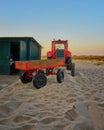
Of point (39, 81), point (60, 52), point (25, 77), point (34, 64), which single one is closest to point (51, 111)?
point (39, 81)

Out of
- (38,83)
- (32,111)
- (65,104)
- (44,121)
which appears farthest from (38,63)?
(44,121)

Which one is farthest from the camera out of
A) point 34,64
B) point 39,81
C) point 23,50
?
point 23,50

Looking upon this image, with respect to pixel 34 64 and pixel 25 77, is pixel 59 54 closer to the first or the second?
pixel 25 77

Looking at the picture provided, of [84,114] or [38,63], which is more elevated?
[38,63]

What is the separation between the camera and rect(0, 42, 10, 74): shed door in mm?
15858

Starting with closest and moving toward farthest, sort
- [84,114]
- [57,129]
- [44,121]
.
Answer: [57,129] → [44,121] → [84,114]

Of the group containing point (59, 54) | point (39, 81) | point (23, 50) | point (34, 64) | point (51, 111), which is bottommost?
point (51, 111)

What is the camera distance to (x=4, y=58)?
1597cm

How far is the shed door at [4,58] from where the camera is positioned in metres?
15.9

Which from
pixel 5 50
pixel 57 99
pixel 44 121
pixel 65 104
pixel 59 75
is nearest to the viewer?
pixel 44 121

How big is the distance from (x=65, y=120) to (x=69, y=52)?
1155 centimetres

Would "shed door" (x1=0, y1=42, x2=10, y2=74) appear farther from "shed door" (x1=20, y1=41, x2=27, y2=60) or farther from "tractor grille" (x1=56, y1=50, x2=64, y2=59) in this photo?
"tractor grille" (x1=56, y1=50, x2=64, y2=59)

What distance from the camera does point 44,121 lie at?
15.9ft

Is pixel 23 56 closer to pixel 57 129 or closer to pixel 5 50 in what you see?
pixel 5 50
